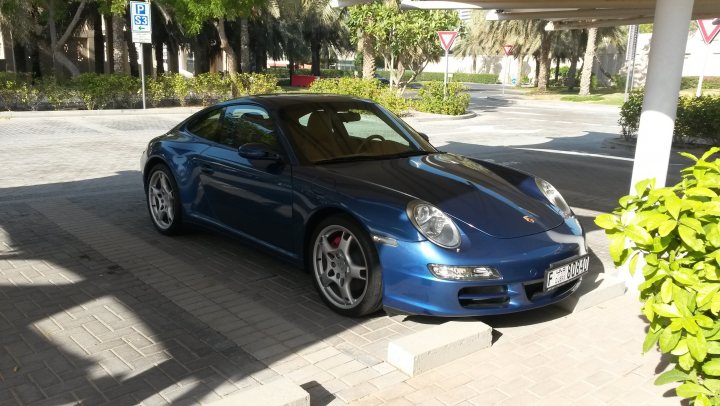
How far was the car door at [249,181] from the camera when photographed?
476 centimetres

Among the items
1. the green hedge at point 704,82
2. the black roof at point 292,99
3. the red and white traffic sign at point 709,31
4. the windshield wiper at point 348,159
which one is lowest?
the windshield wiper at point 348,159

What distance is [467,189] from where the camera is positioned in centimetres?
444

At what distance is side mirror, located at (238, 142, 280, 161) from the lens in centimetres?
477

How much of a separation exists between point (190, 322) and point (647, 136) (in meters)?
3.88

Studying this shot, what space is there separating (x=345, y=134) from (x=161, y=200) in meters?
2.26

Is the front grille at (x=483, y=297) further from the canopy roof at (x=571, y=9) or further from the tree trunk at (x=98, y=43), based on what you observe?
the tree trunk at (x=98, y=43)

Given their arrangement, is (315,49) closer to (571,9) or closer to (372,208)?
(571,9)

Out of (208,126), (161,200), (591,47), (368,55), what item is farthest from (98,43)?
(208,126)

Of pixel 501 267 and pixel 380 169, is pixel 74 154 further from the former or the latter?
pixel 501 267

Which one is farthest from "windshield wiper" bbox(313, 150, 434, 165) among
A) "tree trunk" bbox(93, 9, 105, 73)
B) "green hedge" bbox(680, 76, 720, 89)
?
"green hedge" bbox(680, 76, 720, 89)

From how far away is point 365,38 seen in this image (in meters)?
27.3

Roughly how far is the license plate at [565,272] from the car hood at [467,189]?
279 millimetres

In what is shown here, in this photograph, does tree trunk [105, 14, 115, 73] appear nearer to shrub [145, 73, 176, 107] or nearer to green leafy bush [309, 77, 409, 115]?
shrub [145, 73, 176, 107]

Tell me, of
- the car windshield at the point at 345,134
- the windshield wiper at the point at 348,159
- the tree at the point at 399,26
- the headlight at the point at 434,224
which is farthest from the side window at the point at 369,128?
the tree at the point at 399,26
